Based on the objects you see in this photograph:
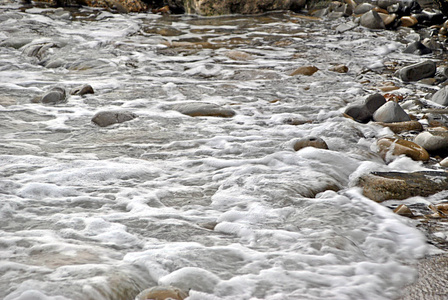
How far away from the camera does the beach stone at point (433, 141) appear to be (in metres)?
3.49

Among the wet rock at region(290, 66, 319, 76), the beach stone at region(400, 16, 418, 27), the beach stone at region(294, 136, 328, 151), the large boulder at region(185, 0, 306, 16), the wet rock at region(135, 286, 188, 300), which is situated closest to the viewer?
the wet rock at region(135, 286, 188, 300)

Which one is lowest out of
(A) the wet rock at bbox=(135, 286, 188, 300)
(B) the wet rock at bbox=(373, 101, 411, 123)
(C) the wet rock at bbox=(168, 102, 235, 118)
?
(C) the wet rock at bbox=(168, 102, 235, 118)

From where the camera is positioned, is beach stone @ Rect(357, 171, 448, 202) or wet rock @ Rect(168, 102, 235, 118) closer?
beach stone @ Rect(357, 171, 448, 202)

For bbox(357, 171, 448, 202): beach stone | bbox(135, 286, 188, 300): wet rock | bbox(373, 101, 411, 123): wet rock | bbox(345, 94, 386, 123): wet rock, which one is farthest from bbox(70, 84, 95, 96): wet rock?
bbox(135, 286, 188, 300): wet rock

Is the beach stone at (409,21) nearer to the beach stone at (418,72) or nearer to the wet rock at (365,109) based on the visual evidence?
the beach stone at (418,72)

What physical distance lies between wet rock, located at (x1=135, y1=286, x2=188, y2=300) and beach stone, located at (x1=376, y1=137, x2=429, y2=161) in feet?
6.94

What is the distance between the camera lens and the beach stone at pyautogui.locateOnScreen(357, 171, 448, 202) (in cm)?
290

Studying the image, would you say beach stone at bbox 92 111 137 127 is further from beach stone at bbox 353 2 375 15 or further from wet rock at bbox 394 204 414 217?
beach stone at bbox 353 2 375 15

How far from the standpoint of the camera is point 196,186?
3088 millimetres

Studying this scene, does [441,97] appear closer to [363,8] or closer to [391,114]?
[391,114]

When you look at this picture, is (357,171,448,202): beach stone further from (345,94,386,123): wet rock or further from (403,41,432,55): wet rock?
(403,41,432,55): wet rock

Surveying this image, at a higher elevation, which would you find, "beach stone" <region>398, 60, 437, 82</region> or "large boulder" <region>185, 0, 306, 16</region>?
"large boulder" <region>185, 0, 306, 16</region>

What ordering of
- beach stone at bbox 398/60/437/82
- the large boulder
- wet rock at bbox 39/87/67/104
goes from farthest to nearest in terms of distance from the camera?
the large boulder → beach stone at bbox 398/60/437/82 → wet rock at bbox 39/87/67/104

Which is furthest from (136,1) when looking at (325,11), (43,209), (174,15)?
(43,209)
